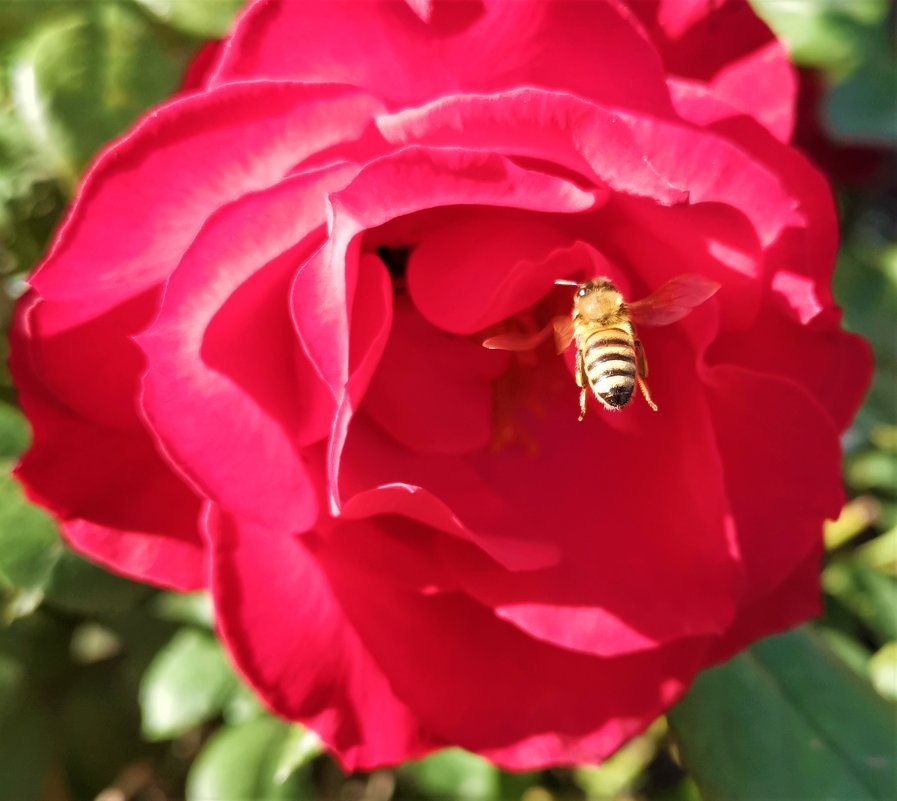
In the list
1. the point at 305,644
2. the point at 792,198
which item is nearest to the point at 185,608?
the point at 305,644

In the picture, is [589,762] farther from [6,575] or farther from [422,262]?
[6,575]

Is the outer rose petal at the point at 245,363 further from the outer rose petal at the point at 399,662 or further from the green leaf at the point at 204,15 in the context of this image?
the green leaf at the point at 204,15

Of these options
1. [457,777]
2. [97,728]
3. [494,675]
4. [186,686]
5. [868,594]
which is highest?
[494,675]

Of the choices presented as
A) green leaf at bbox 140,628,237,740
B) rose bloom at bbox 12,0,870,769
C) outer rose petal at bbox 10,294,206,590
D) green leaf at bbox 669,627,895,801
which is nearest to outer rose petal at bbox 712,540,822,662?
rose bloom at bbox 12,0,870,769

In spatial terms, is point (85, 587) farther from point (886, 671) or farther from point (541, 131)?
point (886, 671)

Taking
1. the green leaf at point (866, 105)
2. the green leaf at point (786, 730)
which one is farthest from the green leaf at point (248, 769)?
the green leaf at point (866, 105)

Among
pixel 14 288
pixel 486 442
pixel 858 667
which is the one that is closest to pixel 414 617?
pixel 486 442
